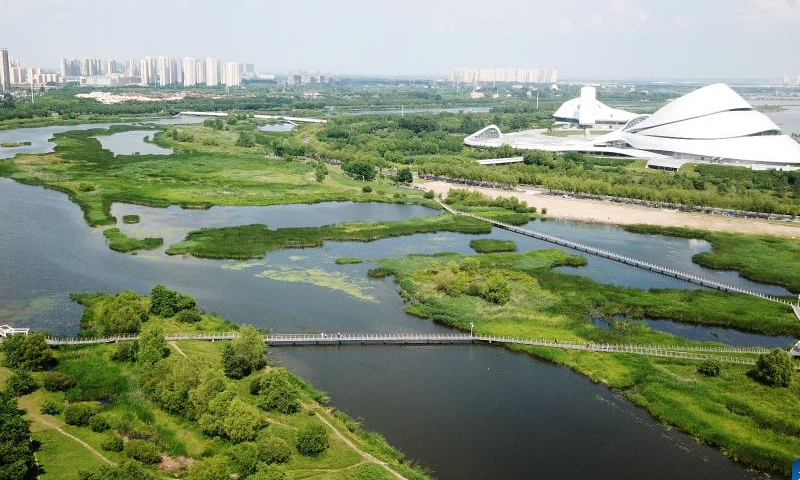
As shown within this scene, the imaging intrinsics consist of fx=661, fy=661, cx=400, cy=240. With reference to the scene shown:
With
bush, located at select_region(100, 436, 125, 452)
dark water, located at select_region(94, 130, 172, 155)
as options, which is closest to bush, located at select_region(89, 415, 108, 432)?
bush, located at select_region(100, 436, 125, 452)

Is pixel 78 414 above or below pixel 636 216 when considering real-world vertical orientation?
below

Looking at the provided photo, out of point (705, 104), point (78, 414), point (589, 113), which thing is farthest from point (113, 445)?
point (589, 113)

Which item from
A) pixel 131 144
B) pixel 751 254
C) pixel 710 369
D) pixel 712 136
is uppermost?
pixel 712 136

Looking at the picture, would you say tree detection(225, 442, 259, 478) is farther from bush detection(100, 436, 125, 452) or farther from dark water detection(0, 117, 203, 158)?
dark water detection(0, 117, 203, 158)

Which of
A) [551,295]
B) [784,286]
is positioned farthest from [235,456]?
[784,286]

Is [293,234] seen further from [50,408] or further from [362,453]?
[362,453]

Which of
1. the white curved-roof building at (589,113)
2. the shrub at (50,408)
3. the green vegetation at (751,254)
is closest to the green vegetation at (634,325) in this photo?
the green vegetation at (751,254)
